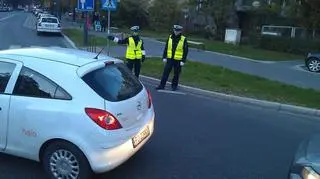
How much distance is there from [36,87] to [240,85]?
8.56 m

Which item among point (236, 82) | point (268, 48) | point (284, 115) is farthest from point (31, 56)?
point (268, 48)

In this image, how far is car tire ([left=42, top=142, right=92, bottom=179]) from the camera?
191 inches

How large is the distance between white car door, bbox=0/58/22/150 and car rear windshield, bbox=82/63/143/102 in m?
0.84

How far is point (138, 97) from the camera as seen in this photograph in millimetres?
5543

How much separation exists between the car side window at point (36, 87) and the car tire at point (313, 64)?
15732 millimetres

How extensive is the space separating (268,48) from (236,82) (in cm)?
1589

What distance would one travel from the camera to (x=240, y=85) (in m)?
12.8

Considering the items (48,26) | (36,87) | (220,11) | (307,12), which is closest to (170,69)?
(36,87)

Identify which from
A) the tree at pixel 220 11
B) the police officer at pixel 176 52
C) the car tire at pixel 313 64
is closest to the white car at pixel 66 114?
the police officer at pixel 176 52

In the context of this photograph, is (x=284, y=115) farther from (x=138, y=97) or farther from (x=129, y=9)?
(x=129, y=9)

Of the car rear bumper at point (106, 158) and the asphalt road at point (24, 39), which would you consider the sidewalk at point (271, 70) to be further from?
the car rear bumper at point (106, 158)

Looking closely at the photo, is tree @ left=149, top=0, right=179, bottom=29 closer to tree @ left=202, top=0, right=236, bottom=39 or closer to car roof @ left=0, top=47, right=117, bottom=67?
tree @ left=202, top=0, right=236, bottom=39

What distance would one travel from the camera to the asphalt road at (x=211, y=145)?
5650 millimetres

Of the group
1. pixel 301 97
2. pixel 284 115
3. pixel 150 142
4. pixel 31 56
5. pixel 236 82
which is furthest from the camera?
pixel 236 82
